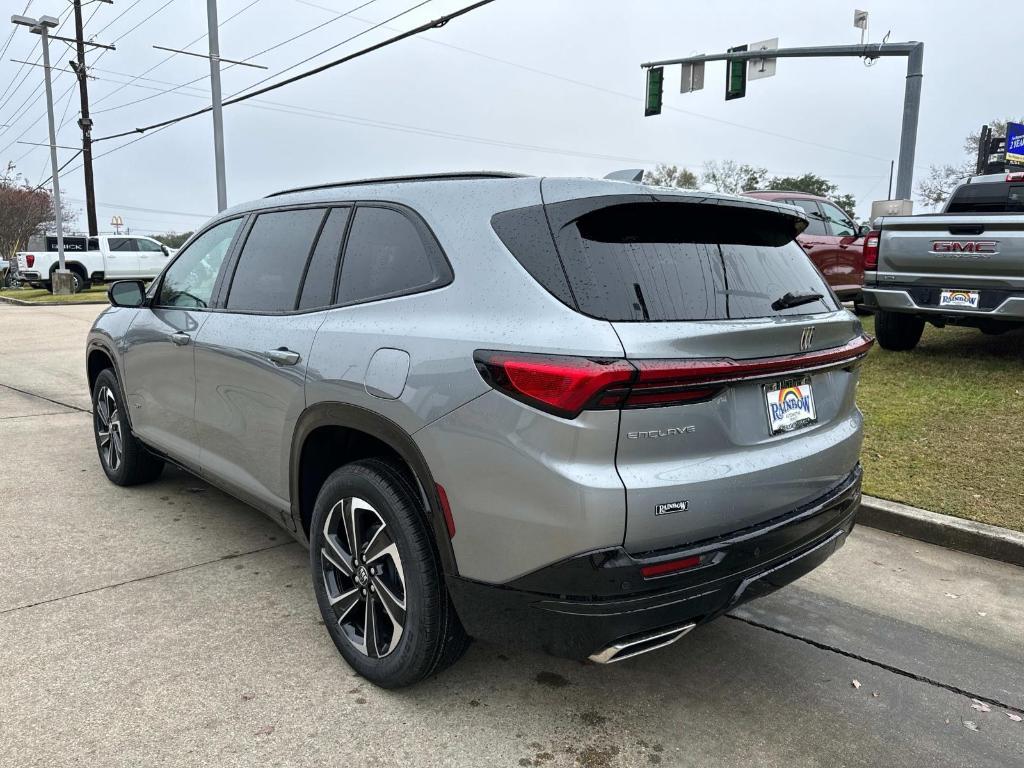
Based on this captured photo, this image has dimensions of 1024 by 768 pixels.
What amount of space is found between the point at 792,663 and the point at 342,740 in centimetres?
170

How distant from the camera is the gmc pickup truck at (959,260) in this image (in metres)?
6.77

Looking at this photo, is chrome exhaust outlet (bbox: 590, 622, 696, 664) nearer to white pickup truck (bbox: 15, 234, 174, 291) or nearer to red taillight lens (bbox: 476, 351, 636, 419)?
red taillight lens (bbox: 476, 351, 636, 419)

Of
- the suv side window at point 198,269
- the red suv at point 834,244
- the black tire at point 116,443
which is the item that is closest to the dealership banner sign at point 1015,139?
the red suv at point 834,244

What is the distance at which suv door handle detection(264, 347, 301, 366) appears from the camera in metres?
2.97

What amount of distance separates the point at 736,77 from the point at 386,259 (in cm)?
1749

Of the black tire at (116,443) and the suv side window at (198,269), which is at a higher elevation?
the suv side window at (198,269)

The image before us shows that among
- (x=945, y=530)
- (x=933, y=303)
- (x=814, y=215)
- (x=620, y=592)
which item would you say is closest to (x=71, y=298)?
(x=814, y=215)

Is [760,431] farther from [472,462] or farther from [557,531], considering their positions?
[472,462]

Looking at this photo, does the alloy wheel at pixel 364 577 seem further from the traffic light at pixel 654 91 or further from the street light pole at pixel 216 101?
the traffic light at pixel 654 91

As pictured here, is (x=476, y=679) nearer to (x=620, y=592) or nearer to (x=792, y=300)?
(x=620, y=592)

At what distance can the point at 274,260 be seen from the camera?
3.40 meters

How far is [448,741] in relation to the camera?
2.46m

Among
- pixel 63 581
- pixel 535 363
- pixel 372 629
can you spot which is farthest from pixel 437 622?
pixel 63 581

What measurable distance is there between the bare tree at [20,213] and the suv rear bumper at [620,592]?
63.9m
